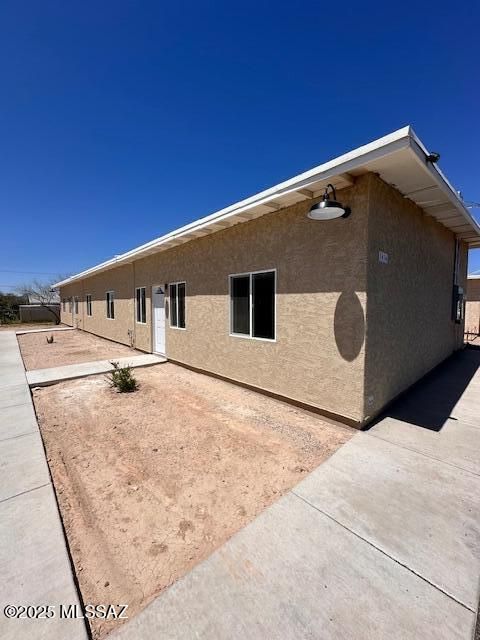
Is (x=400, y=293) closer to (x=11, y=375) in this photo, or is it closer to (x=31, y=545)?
(x=31, y=545)

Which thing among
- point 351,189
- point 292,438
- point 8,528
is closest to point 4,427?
point 8,528

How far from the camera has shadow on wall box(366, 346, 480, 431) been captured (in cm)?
417

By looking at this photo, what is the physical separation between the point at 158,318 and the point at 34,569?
759 centimetres

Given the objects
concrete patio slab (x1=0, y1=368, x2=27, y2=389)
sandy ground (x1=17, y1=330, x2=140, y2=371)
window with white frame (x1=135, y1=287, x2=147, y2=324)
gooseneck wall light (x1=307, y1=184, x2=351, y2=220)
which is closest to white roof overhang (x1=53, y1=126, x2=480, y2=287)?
gooseneck wall light (x1=307, y1=184, x2=351, y2=220)

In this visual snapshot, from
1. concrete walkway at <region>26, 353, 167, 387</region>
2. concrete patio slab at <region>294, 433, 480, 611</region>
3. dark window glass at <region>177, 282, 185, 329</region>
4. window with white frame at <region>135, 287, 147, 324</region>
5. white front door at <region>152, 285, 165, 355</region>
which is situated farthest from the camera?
window with white frame at <region>135, 287, 147, 324</region>

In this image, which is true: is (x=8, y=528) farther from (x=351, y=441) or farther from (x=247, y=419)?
(x=351, y=441)

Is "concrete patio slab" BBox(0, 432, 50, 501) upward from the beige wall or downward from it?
downward

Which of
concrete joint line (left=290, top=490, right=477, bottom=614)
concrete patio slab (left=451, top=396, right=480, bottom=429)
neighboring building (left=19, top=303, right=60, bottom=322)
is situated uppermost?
neighboring building (left=19, top=303, right=60, bottom=322)

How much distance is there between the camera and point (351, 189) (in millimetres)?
3822

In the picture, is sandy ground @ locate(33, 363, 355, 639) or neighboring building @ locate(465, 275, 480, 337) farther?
neighboring building @ locate(465, 275, 480, 337)

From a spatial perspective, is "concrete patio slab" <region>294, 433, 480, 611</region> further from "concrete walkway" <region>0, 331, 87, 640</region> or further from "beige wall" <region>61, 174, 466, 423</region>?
"concrete walkway" <region>0, 331, 87, 640</region>

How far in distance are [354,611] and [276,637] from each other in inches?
19.1

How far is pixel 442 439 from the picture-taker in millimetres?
3545

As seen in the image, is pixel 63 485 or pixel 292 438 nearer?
pixel 63 485
